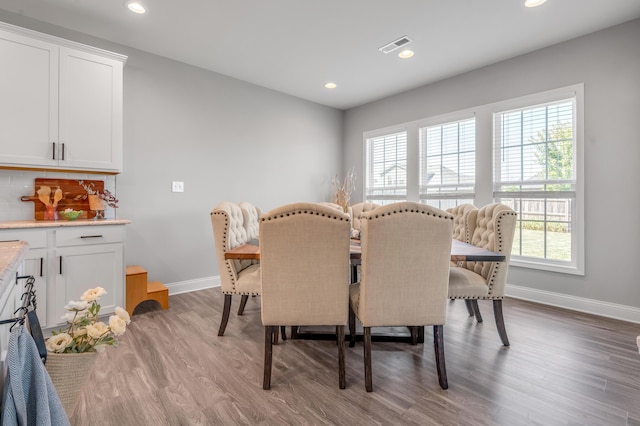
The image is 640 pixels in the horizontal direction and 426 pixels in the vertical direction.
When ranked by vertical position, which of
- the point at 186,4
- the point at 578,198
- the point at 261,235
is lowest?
the point at 261,235

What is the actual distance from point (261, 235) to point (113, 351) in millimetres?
1505

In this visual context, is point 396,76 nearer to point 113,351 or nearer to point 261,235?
point 261,235

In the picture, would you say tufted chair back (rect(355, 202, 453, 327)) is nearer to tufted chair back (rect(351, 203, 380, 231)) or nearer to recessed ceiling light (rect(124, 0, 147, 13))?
tufted chair back (rect(351, 203, 380, 231))

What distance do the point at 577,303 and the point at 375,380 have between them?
256cm

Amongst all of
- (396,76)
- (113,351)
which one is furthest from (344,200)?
(113,351)

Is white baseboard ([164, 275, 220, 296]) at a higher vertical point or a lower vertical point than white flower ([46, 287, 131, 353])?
lower

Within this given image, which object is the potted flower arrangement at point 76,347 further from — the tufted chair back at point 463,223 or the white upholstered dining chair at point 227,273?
the tufted chair back at point 463,223

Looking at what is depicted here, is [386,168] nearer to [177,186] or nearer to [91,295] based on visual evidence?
[177,186]

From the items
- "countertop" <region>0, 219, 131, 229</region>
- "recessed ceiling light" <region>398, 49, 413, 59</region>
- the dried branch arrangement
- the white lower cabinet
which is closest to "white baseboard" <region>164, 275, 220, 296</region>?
the white lower cabinet

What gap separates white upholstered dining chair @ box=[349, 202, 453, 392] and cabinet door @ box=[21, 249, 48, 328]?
2.41 meters

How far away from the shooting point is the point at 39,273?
7.91 feet

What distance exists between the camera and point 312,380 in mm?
1924

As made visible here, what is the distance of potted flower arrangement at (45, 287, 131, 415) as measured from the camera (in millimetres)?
1096

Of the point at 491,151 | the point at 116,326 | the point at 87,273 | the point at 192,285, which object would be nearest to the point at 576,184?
the point at 491,151
